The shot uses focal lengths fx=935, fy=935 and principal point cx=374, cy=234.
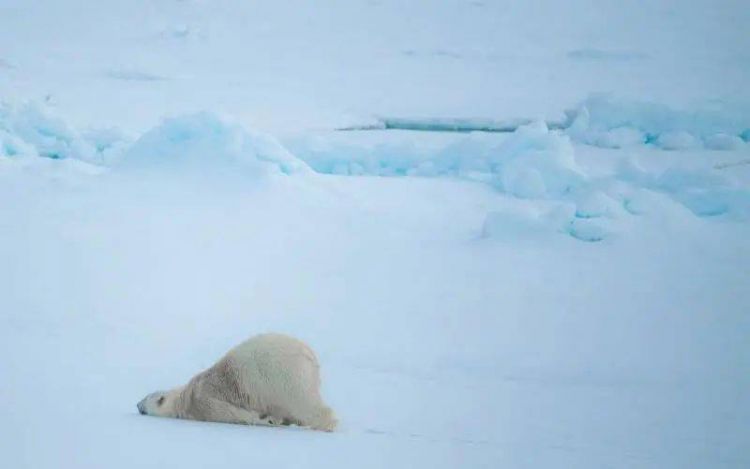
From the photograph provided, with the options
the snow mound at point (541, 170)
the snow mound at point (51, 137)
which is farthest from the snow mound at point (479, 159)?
the snow mound at point (51, 137)

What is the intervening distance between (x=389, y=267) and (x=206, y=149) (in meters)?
1.73

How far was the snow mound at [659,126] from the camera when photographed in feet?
27.3

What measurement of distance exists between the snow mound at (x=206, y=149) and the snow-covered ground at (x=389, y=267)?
0.02 m

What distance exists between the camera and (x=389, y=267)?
5.28 metres

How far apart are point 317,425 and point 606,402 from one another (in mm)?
1433

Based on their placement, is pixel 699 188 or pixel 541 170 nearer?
pixel 699 188

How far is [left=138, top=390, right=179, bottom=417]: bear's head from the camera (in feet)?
9.05

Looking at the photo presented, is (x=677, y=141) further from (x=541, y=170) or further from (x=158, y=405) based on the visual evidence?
(x=158, y=405)

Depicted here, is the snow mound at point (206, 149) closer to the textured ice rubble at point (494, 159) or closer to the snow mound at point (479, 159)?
the textured ice rubble at point (494, 159)

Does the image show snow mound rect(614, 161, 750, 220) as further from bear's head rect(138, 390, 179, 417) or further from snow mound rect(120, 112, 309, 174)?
bear's head rect(138, 390, 179, 417)

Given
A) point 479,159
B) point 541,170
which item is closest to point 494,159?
point 479,159

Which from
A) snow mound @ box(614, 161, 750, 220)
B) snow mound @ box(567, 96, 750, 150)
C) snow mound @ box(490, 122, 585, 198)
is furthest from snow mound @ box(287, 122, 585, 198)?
snow mound @ box(567, 96, 750, 150)

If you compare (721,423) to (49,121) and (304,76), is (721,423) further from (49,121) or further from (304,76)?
(304,76)

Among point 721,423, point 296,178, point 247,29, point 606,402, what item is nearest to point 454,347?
point 606,402
